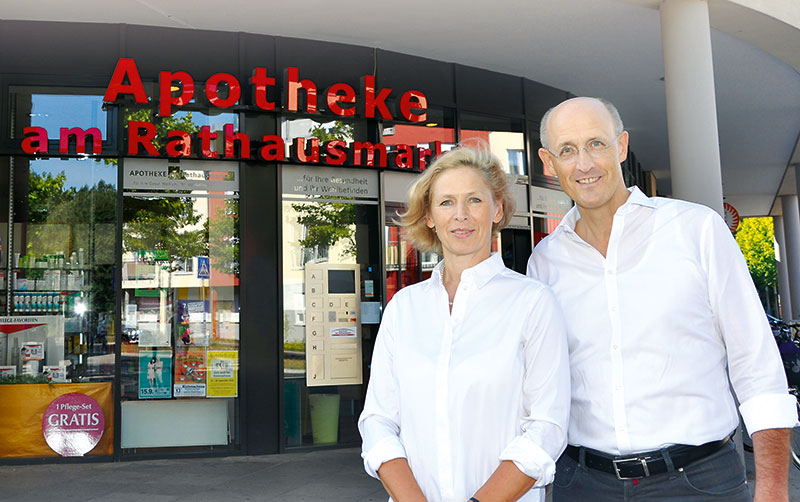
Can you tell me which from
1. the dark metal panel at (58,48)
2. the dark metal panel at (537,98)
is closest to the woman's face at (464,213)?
the dark metal panel at (58,48)

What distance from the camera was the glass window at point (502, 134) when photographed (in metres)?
9.41

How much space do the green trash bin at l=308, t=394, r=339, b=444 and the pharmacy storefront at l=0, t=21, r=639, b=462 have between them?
0.03 m

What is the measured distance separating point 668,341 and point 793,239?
2582 centimetres

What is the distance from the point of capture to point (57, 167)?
24.7 ft

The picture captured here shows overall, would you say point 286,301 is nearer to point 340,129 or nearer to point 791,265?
point 340,129

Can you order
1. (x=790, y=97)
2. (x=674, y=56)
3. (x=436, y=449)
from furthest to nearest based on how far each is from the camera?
(x=790, y=97), (x=674, y=56), (x=436, y=449)

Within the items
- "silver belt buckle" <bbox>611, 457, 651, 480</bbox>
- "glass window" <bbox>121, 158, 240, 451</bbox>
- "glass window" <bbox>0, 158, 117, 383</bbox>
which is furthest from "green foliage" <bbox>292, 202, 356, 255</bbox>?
"silver belt buckle" <bbox>611, 457, 651, 480</bbox>

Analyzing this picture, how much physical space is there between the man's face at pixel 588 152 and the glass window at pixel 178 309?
615 cm

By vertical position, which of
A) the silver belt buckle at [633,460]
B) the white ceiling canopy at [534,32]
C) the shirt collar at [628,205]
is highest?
the white ceiling canopy at [534,32]

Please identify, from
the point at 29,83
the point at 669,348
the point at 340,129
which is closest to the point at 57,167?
the point at 29,83

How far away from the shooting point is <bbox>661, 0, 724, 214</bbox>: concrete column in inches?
253

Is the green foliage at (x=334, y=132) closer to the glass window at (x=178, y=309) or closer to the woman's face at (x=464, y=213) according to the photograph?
the glass window at (x=178, y=309)

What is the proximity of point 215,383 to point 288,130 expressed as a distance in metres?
3.01

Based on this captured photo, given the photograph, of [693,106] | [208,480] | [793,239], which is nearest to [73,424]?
[208,480]
